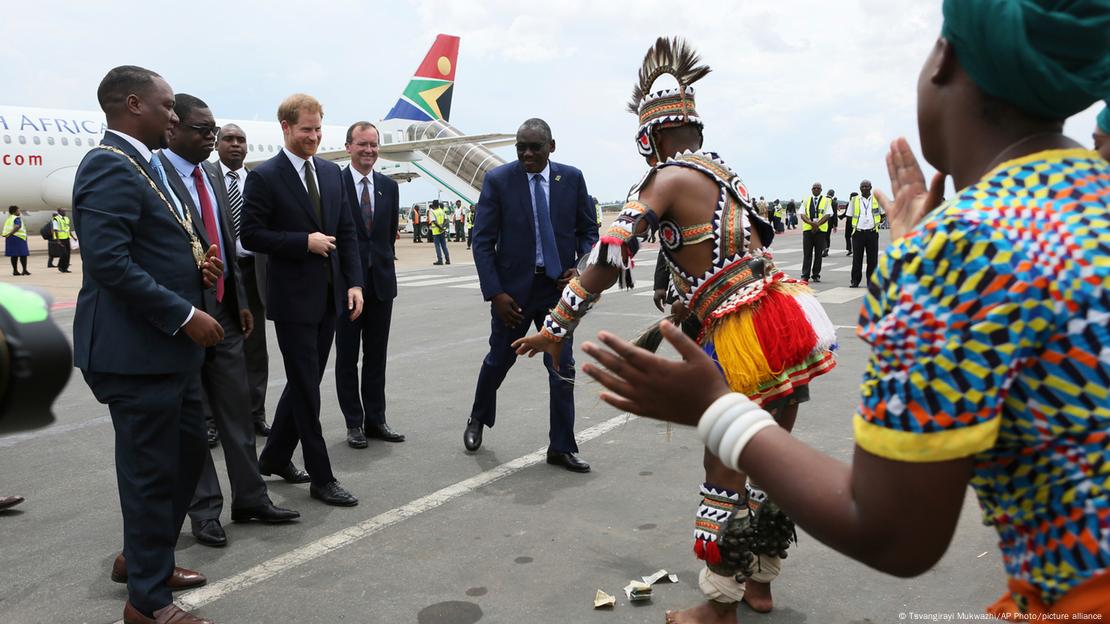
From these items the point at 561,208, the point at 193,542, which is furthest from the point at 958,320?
the point at 561,208

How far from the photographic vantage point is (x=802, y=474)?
3.76 ft

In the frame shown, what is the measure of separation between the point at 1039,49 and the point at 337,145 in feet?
121

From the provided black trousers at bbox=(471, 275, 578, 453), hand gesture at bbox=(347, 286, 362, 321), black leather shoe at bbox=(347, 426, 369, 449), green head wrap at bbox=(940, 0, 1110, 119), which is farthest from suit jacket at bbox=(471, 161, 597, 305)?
green head wrap at bbox=(940, 0, 1110, 119)

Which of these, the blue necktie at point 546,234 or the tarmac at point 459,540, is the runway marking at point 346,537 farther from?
the blue necktie at point 546,234

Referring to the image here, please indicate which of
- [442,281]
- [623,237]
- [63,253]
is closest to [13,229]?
[63,253]

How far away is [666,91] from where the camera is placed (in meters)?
3.24

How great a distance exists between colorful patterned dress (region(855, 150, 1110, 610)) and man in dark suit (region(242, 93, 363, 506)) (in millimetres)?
3730

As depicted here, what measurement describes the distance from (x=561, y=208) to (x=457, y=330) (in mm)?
5487

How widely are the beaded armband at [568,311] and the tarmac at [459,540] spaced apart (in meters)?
1.11

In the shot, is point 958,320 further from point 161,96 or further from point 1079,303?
point 161,96

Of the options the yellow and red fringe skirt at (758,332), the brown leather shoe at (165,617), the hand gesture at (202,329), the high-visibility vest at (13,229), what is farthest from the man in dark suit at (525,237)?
the high-visibility vest at (13,229)

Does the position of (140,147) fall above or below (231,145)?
below

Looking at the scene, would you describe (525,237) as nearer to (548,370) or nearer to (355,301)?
(548,370)

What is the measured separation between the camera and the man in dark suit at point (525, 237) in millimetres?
5113
